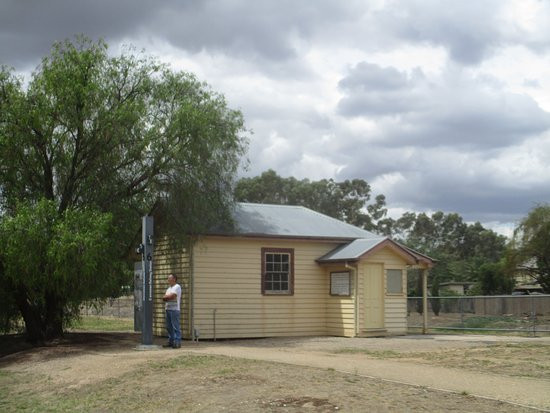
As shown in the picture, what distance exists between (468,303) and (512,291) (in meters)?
20.1

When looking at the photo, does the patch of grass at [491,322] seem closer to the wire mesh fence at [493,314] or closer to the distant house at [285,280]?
A: the wire mesh fence at [493,314]

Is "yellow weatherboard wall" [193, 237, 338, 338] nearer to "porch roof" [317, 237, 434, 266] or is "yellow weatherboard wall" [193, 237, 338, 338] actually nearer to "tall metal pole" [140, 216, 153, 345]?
"porch roof" [317, 237, 434, 266]

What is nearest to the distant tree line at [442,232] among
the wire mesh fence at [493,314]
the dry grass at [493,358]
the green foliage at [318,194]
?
the green foliage at [318,194]

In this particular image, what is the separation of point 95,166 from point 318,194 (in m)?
53.4

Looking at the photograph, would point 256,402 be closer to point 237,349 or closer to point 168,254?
point 237,349

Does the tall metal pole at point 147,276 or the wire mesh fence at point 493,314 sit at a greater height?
the tall metal pole at point 147,276

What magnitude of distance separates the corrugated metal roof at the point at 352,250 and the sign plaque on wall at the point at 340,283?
576mm

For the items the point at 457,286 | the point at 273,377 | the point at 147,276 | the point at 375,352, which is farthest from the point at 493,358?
the point at 457,286

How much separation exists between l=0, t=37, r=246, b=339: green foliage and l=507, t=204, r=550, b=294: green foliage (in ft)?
90.7

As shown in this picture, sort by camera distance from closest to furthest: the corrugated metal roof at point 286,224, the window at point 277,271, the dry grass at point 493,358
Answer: the dry grass at point 493,358, the window at point 277,271, the corrugated metal roof at point 286,224

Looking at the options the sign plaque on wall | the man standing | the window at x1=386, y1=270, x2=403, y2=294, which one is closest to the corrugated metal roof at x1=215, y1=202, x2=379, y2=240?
the sign plaque on wall

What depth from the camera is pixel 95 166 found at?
19.5 meters

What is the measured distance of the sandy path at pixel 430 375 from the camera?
412 inches

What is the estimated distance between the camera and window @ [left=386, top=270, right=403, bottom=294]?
23547mm
